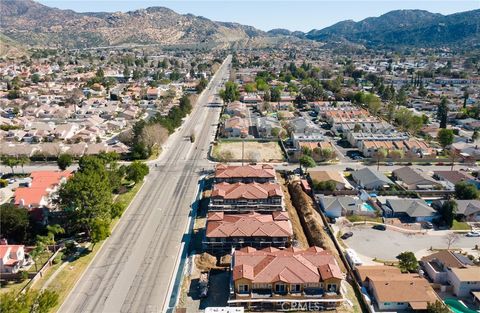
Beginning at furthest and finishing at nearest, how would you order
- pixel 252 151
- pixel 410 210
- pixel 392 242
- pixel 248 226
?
pixel 252 151, pixel 410 210, pixel 392 242, pixel 248 226

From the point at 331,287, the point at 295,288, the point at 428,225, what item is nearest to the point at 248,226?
the point at 295,288

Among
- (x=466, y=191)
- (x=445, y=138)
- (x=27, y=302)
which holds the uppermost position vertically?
(x=445, y=138)

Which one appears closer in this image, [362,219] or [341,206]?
[362,219]

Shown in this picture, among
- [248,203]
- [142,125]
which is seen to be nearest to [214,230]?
[248,203]

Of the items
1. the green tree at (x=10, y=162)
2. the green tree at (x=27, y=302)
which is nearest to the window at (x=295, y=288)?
the green tree at (x=27, y=302)

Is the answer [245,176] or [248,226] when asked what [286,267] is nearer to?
[248,226]

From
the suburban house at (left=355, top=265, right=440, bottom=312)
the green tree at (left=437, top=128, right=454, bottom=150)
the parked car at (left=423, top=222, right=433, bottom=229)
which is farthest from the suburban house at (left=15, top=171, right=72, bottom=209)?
the green tree at (left=437, top=128, right=454, bottom=150)

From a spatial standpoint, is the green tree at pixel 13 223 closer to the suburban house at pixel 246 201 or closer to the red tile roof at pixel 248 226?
the red tile roof at pixel 248 226

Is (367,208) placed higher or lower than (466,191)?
lower
